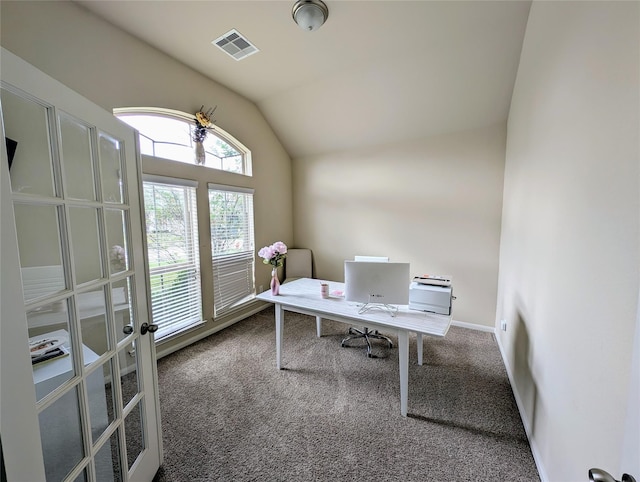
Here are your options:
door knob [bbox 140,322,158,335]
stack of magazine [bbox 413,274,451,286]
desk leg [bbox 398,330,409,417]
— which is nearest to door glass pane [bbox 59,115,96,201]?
door knob [bbox 140,322,158,335]

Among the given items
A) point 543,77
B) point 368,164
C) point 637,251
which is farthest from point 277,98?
point 637,251

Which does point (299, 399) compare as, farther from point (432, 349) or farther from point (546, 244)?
point (546, 244)

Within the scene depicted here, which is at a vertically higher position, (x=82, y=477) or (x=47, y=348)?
(x=47, y=348)

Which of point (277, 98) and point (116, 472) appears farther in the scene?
point (277, 98)

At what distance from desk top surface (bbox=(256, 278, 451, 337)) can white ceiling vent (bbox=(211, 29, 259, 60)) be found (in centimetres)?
253

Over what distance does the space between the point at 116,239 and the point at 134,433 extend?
3.33ft

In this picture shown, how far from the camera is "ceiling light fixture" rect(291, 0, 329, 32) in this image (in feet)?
6.55

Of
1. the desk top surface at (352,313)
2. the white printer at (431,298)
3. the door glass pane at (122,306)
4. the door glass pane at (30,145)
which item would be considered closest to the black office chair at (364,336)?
the desk top surface at (352,313)

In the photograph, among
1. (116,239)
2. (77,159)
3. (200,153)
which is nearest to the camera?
(77,159)

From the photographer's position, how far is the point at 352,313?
2.07m

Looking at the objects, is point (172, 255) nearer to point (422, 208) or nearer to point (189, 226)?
point (189, 226)

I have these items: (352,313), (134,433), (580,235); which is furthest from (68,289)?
(580,235)

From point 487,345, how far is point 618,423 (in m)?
2.43

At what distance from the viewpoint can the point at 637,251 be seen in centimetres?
76
